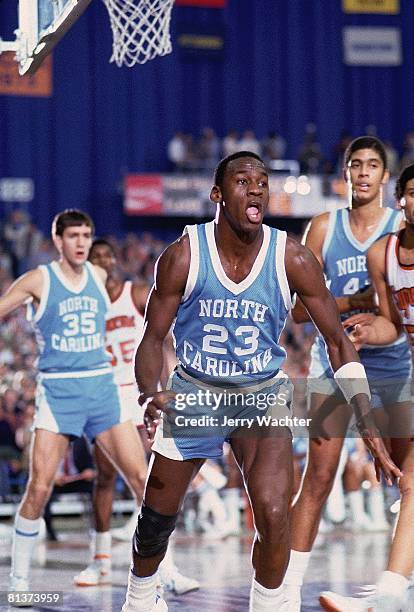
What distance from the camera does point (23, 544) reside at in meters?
6.60

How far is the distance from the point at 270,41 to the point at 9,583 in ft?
56.0

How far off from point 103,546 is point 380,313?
9.50 ft

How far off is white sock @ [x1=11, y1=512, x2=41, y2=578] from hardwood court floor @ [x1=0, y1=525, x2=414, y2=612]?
0.22 m

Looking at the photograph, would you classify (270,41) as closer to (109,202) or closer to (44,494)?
(109,202)

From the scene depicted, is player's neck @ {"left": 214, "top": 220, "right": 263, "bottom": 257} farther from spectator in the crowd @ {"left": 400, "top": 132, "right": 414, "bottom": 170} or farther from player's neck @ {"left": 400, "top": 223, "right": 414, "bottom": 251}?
spectator in the crowd @ {"left": 400, "top": 132, "right": 414, "bottom": 170}

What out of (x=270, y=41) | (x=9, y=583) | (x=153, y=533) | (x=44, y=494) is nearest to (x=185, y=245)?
(x=153, y=533)

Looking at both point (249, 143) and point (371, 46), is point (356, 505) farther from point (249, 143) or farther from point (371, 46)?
point (371, 46)

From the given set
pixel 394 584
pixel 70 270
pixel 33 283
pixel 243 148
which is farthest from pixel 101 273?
pixel 243 148

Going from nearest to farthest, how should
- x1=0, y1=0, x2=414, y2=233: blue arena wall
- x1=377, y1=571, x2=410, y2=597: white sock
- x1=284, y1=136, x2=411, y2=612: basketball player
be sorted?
x1=377, y1=571, x2=410, y2=597: white sock, x1=284, y1=136, x2=411, y2=612: basketball player, x1=0, y1=0, x2=414, y2=233: blue arena wall

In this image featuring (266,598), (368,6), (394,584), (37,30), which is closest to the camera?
(266,598)

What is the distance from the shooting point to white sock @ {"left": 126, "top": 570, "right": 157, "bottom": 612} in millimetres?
4824

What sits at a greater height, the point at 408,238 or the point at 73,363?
the point at 408,238

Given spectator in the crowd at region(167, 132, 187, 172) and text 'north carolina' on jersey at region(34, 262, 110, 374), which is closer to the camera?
text 'north carolina' on jersey at region(34, 262, 110, 374)

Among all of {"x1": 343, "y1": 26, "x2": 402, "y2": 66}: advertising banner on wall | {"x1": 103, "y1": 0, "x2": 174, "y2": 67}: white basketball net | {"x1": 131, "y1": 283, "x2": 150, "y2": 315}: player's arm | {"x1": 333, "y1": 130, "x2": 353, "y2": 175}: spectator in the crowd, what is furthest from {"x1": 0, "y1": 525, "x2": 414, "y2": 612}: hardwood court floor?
{"x1": 343, "y1": 26, "x2": 402, "y2": 66}: advertising banner on wall
